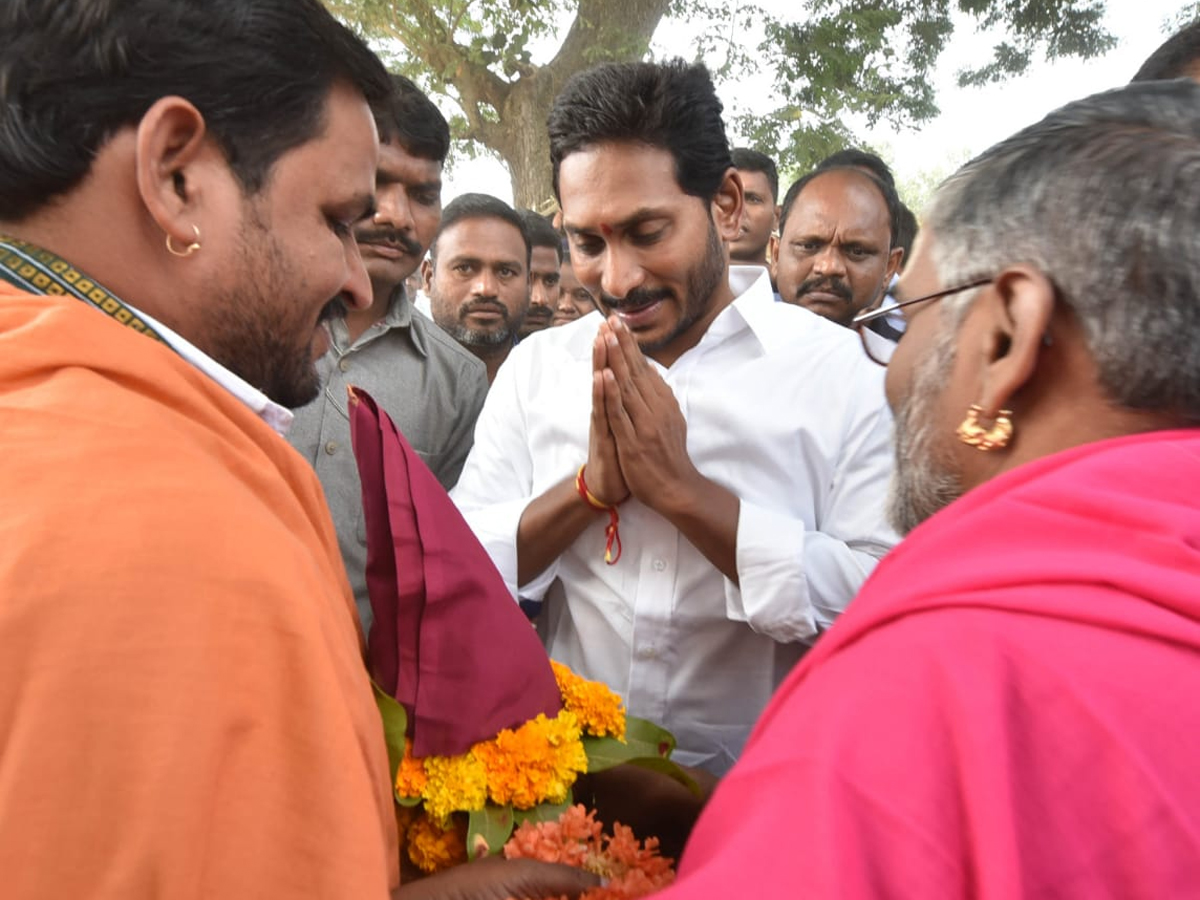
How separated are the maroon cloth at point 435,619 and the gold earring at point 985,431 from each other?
821 millimetres

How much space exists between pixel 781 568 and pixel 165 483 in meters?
1.41

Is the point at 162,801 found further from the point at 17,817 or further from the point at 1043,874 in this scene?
the point at 1043,874

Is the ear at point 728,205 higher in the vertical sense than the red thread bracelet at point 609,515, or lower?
higher

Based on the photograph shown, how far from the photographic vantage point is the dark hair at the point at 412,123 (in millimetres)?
3180

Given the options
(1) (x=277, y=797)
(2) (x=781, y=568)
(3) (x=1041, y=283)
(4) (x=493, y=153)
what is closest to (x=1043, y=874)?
(3) (x=1041, y=283)

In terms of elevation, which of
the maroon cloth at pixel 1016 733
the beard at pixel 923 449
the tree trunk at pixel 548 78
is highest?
the tree trunk at pixel 548 78

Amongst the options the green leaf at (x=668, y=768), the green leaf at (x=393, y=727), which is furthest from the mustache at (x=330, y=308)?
the green leaf at (x=668, y=768)

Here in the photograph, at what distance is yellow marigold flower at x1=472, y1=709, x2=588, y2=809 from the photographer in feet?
4.80

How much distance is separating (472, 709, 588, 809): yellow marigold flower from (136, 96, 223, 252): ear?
3.08ft

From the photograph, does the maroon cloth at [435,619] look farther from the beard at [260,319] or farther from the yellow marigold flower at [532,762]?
the beard at [260,319]

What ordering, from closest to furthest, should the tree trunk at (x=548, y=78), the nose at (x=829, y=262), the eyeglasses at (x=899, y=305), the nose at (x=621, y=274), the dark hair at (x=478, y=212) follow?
the eyeglasses at (x=899, y=305)
the nose at (x=621, y=274)
the nose at (x=829, y=262)
the dark hair at (x=478, y=212)
the tree trunk at (x=548, y=78)

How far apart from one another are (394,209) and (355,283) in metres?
1.66

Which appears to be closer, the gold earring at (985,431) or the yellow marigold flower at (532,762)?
the gold earring at (985,431)

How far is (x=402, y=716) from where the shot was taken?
4.80 ft
